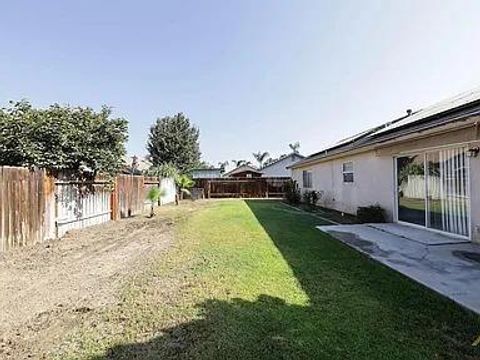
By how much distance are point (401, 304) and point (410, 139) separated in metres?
6.48

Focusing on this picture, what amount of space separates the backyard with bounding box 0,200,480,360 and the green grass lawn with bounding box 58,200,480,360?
1 centimetres

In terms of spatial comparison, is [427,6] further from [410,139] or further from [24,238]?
[24,238]

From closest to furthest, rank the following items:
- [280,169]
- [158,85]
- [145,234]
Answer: [145,234] < [158,85] < [280,169]

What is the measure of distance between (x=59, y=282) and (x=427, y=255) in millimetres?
6608

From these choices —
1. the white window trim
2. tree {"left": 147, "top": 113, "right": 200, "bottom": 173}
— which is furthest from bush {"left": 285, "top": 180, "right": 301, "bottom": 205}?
tree {"left": 147, "top": 113, "right": 200, "bottom": 173}

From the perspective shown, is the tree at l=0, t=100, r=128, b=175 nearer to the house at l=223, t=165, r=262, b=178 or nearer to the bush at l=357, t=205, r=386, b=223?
the bush at l=357, t=205, r=386, b=223

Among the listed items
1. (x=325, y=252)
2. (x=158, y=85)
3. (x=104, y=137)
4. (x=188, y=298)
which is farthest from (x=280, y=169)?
(x=188, y=298)

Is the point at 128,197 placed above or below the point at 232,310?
above

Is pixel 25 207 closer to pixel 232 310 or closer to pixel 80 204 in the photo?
pixel 80 204

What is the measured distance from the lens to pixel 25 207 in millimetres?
8164

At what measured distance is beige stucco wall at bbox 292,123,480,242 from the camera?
24.0 feet

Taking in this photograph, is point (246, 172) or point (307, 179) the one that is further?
point (246, 172)

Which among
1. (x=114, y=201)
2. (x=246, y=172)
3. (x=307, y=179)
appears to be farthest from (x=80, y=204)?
(x=246, y=172)

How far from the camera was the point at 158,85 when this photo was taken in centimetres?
2206
